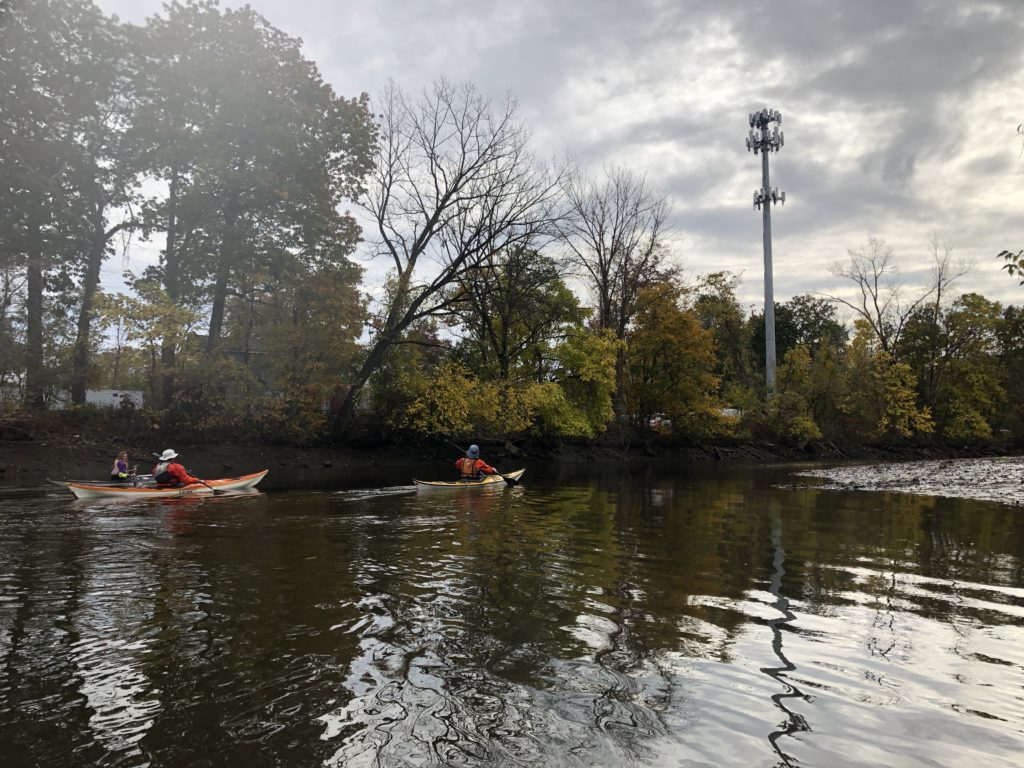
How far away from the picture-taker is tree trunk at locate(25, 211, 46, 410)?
92.2 ft

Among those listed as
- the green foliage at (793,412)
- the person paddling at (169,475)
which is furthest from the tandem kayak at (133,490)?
the green foliage at (793,412)

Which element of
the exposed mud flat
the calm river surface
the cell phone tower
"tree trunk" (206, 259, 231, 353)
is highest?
the cell phone tower

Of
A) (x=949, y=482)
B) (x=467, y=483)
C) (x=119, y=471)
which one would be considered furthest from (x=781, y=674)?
(x=949, y=482)

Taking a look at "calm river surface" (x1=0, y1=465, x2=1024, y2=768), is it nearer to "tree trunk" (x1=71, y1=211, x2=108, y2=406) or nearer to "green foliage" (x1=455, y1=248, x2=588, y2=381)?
"tree trunk" (x1=71, y1=211, x2=108, y2=406)

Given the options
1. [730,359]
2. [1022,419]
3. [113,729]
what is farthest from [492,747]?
[1022,419]

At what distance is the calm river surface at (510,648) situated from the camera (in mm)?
4164

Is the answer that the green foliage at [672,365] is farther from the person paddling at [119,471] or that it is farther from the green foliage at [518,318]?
the person paddling at [119,471]

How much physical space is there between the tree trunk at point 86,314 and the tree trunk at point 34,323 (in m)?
1.32

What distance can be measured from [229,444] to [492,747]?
30.1m

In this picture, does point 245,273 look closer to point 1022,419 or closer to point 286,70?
point 286,70

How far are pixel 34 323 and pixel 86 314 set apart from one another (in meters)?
2.11

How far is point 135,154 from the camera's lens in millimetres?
31922

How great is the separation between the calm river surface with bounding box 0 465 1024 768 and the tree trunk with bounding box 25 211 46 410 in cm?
1977

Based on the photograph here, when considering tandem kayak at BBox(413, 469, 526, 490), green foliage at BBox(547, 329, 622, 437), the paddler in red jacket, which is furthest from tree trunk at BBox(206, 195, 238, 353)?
green foliage at BBox(547, 329, 622, 437)
